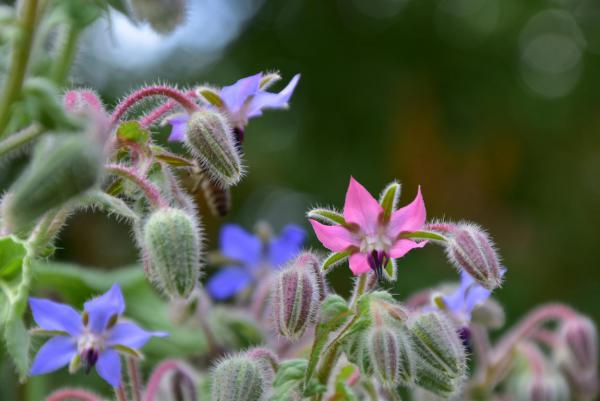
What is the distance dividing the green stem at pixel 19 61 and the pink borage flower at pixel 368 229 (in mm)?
216

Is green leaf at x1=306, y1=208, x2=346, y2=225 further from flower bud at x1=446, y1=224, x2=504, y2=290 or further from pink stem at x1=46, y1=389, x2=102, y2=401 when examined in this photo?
pink stem at x1=46, y1=389, x2=102, y2=401

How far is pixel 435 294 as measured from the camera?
729 mm

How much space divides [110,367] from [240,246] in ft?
1.47

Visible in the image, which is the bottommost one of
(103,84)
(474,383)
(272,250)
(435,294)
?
(103,84)

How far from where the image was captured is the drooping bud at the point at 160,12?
2.48 ft

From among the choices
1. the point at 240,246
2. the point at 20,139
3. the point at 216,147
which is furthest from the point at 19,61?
the point at 240,246

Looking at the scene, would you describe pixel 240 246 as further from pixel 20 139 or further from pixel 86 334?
pixel 20 139

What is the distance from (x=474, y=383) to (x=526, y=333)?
3.0 inches

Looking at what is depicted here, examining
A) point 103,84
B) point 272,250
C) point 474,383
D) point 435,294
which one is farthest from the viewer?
point 103,84

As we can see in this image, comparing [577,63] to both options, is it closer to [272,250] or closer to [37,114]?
[272,250]

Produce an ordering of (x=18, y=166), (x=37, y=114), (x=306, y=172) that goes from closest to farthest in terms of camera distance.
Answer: (x=37, y=114) < (x=18, y=166) < (x=306, y=172)

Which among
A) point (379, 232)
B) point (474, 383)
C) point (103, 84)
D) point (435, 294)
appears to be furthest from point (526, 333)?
point (103, 84)

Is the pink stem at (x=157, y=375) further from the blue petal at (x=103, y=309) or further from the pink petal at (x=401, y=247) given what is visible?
the pink petal at (x=401, y=247)

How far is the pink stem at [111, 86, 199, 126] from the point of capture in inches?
24.4
